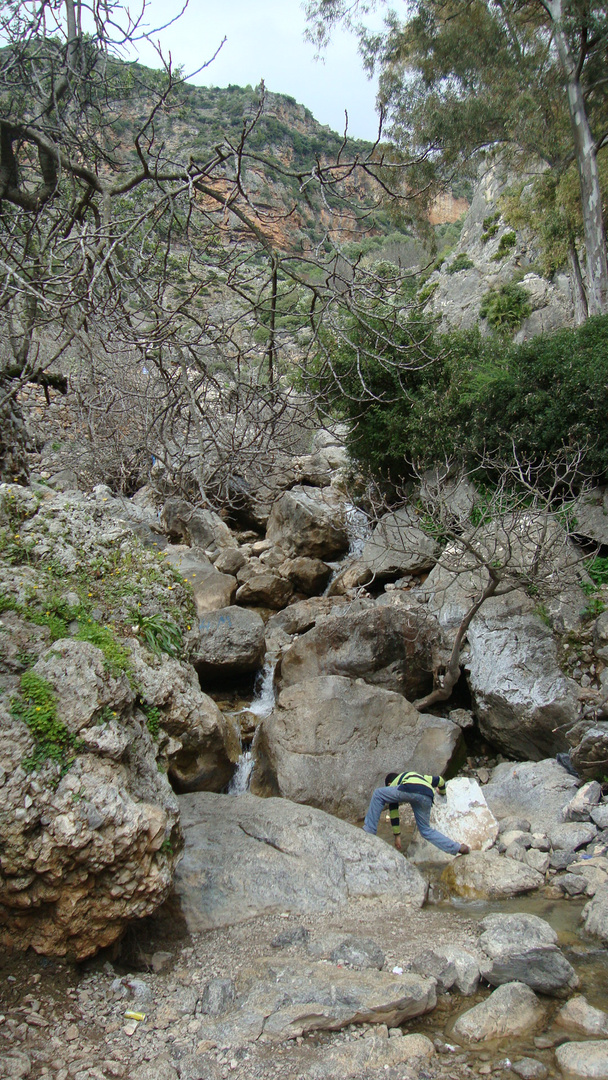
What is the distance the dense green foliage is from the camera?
384 inches

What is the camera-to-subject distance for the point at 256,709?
32.6 feet

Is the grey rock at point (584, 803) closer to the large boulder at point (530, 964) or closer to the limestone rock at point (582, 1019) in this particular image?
the large boulder at point (530, 964)

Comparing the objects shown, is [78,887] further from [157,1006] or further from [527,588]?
[527,588]

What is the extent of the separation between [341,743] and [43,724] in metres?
4.82

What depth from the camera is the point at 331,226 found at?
12.1 feet

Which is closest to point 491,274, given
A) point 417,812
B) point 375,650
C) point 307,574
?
point 307,574

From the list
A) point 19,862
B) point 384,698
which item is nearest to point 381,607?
point 384,698

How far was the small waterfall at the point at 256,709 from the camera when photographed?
835 cm

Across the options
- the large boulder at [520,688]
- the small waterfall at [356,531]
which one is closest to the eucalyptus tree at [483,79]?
the small waterfall at [356,531]

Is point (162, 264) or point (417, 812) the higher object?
point (162, 264)

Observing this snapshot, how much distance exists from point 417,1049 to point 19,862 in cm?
215

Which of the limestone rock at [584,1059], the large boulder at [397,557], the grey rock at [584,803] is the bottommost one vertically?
the limestone rock at [584,1059]

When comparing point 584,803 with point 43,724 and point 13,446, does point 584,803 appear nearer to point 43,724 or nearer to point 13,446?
point 43,724

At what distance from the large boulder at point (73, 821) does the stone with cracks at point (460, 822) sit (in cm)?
326
